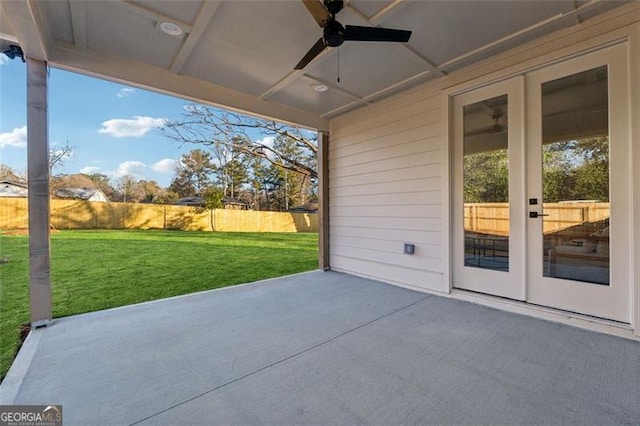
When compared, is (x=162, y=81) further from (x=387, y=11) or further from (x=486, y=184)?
(x=486, y=184)

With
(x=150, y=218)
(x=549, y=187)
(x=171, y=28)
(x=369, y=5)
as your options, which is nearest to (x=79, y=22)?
(x=171, y=28)

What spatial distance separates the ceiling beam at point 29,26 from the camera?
6.18 feet

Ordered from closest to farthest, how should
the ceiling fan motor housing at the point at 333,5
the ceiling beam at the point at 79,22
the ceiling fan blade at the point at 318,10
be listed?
the ceiling fan blade at the point at 318,10
the ceiling fan motor housing at the point at 333,5
the ceiling beam at the point at 79,22

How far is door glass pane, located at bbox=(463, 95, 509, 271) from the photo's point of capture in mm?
2996

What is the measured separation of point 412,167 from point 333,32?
2.30m

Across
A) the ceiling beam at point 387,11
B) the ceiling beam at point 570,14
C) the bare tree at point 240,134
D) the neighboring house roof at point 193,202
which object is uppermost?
the bare tree at point 240,134

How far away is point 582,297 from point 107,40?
199 inches

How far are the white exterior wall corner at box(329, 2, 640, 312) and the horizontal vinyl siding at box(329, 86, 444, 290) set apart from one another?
0.5 inches

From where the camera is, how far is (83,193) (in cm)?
1398

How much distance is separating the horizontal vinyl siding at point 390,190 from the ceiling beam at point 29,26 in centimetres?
369

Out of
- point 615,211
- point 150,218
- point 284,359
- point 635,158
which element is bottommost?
point 284,359

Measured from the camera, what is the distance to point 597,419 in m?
1.36

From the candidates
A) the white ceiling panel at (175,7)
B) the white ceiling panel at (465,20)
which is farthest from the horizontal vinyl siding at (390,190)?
the white ceiling panel at (175,7)

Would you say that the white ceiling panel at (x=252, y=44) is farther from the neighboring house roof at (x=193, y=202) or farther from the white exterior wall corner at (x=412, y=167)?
the neighboring house roof at (x=193, y=202)
